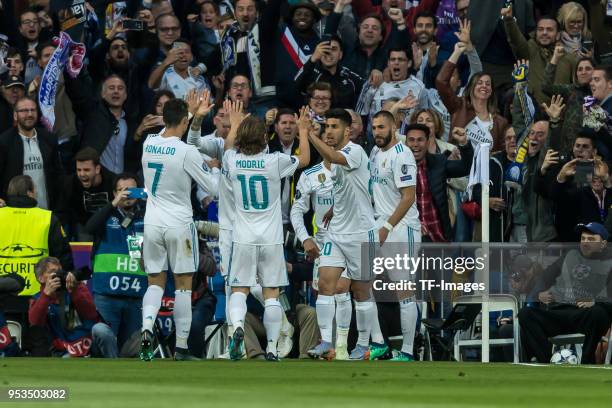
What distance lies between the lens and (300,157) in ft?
50.7

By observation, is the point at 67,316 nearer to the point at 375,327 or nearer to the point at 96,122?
the point at 375,327

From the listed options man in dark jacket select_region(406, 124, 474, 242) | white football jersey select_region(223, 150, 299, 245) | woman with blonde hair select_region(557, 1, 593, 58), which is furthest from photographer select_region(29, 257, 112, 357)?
woman with blonde hair select_region(557, 1, 593, 58)

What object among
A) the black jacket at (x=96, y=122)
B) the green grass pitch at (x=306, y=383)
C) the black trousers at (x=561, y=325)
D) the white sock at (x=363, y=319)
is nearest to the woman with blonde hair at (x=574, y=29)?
the black trousers at (x=561, y=325)

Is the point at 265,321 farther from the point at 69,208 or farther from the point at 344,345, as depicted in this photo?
the point at 69,208

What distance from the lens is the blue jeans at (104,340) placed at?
644 inches

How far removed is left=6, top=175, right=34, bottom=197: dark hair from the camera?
17172 millimetres

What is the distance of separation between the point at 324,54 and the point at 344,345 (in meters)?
4.86

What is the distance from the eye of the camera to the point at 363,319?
1631 centimetres

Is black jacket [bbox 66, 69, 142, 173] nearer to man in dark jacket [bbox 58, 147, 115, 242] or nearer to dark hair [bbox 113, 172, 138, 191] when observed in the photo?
man in dark jacket [bbox 58, 147, 115, 242]

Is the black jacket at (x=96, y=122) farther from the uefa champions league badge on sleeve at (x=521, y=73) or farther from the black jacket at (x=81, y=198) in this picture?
the uefa champions league badge on sleeve at (x=521, y=73)

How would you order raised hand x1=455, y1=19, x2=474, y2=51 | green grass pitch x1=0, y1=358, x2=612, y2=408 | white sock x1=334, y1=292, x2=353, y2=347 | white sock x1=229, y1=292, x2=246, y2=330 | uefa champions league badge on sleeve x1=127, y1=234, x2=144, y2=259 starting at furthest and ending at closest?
raised hand x1=455, y1=19, x2=474, y2=51, uefa champions league badge on sleeve x1=127, y1=234, x2=144, y2=259, white sock x1=334, y1=292, x2=353, y2=347, white sock x1=229, y1=292, x2=246, y2=330, green grass pitch x1=0, y1=358, x2=612, y2=408

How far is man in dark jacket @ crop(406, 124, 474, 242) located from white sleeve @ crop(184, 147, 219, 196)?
3433 millimetres

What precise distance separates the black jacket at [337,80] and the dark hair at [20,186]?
13.9ft

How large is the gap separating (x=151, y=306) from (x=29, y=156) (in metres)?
4.26
